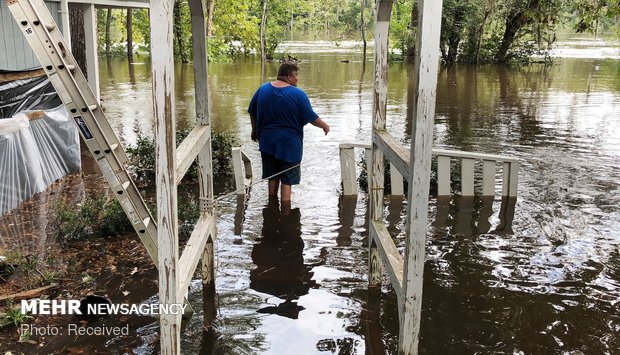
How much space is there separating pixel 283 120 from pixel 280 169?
722 mm

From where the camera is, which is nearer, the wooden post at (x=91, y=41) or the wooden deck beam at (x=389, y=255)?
the wooden deck beam at (x=389, y=255)

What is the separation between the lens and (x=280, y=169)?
25.6ft

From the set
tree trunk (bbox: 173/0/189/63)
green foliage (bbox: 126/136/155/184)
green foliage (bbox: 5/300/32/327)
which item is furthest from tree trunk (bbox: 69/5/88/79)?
tree trunk (bbox: 173/0/189/63)

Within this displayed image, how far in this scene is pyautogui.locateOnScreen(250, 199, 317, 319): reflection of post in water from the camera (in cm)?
554

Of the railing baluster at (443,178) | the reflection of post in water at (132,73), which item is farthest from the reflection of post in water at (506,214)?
the reflection of post in water at (132,73)

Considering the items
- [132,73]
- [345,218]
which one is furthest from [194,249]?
[132,73]

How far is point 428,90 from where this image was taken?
3479 mm

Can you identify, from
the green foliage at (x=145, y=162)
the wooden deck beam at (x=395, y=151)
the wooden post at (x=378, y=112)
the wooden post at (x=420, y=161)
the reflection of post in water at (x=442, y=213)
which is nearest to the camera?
the wooden post at (x=420, y=161)

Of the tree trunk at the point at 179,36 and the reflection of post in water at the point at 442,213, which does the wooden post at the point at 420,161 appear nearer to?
the reflection of post in water at the point at 442,213

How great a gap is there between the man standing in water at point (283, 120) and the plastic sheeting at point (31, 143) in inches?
124

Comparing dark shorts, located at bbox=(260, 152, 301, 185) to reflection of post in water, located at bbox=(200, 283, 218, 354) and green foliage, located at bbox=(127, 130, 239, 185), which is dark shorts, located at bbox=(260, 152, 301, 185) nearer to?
green foliage, located at bbox=(127, 130, 239, 185)

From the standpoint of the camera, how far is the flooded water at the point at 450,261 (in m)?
4.79

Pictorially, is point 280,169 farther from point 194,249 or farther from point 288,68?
point 194,249

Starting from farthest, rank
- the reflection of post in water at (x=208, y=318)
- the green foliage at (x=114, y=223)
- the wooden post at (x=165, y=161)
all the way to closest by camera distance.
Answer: the green foliage at (x=114, y=223) < the reflection of post in water at (x=208, y=318) < the wooden post at (x=165, y=161)
